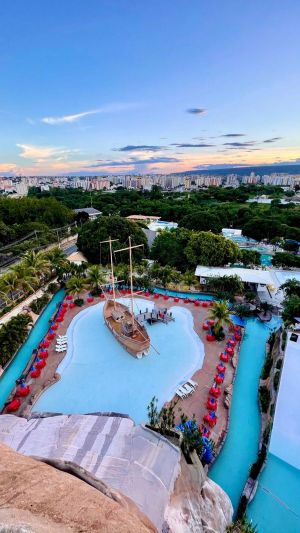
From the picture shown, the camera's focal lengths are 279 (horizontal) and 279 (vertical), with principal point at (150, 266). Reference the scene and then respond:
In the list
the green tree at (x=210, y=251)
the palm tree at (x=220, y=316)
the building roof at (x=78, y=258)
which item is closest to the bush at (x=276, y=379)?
the palm tree at (x=220, y=316)

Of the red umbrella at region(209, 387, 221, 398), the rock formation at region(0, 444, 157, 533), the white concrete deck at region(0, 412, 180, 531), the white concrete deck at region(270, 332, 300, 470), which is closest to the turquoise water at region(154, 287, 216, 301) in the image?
the white concrete deck at region(270, 332, 300, 470)

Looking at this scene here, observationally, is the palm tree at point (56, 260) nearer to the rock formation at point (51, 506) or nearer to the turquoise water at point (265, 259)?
the turquoise water at point (265, 259)

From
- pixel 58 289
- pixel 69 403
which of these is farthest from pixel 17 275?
pixel 69 403

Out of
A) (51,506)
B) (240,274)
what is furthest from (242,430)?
(240,274)

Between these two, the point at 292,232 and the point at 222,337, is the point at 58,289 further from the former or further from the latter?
the point at 292,232

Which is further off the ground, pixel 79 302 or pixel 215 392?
pixel 79 302

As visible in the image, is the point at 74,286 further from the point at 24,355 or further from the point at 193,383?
the point at 193,383
